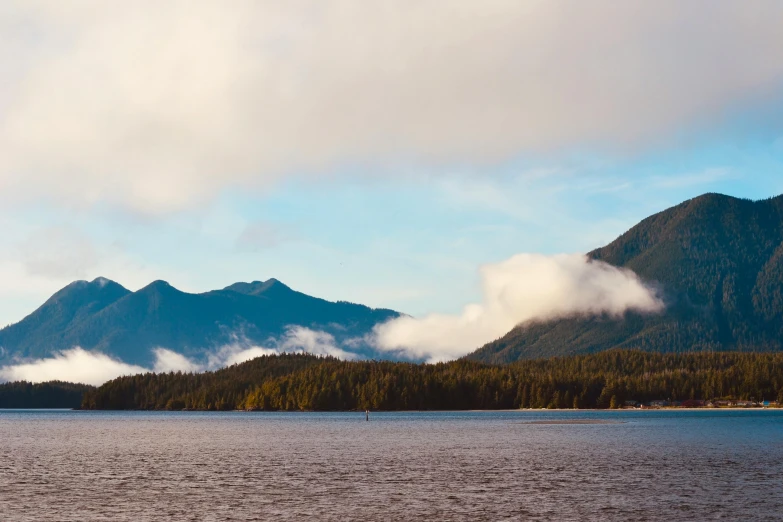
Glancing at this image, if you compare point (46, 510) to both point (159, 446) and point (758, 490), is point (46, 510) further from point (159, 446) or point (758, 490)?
point (159, 446)

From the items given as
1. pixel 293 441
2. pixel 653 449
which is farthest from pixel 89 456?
pixel 653 449

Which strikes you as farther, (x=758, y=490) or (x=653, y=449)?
(x=653, y=449)

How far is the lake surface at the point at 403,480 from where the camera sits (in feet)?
228

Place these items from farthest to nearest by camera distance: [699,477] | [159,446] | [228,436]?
[228,436], [159,446], [699,477]

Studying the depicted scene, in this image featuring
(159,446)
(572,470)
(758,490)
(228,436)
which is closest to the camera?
(758,490)

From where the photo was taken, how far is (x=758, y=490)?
78.6 metres

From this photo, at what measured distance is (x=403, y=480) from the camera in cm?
9112

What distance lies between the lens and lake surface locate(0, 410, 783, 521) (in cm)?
6944

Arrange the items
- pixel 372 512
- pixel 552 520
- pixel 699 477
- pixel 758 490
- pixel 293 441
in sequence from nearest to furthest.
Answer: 1. pixel 552 520
2. pixel 372 512
3. pixel 758 490
4. pixel 699 477
5. pixel 293 441

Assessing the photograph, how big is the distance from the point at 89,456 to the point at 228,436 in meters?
58.5

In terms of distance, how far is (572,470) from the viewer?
99.6 metres

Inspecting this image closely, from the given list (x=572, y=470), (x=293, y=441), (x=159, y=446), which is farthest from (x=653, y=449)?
(x=159, y=446)

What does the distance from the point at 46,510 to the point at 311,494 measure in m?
22.2

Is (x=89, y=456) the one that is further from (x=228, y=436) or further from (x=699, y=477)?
(x=699, y=477)
